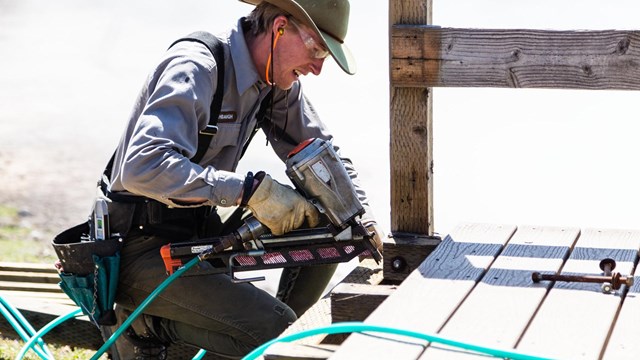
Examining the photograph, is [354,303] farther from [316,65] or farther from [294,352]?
[316,65]

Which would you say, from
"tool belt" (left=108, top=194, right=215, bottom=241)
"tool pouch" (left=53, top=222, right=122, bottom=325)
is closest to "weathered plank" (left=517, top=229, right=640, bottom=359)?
"tool belt" (left=108, top=194, right=215, bottom=241)

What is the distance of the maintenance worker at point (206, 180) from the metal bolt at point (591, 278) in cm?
100

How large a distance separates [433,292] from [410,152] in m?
1.07

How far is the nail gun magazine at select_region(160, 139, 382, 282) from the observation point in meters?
3.86

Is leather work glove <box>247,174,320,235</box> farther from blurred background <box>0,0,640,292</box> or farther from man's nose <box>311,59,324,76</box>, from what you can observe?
blurred background <box>0,0,640,292</box>

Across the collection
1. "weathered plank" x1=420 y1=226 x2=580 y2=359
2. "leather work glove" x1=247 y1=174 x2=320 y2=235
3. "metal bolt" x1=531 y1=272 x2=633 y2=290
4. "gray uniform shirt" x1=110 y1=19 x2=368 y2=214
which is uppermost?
"gray uniform shirt" x1=110 y1=19 x2=368 y2=214

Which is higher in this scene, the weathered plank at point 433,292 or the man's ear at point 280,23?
the man's ear at point 280,23

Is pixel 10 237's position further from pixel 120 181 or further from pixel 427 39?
pixel 427 39

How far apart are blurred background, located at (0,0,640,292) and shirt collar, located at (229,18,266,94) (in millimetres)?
3538

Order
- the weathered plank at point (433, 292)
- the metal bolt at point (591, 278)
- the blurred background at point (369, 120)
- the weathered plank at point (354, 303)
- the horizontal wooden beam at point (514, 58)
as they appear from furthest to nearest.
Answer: the blurred background at point (369, 120), the horizontal wooden beam at point (514, 58), the weathered plank at point (354, 303), the metal bolt at point (591, 278), the weathered plank at point (433, 292)

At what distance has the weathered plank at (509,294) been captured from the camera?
8.65 feet

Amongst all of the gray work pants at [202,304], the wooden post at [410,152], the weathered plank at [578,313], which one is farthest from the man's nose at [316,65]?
the weathered plank at [578,313]

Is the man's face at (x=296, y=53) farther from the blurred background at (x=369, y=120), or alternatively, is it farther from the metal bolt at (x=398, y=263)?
the blurred background at (x=369, y=120)

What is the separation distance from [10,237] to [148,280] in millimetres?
4055
